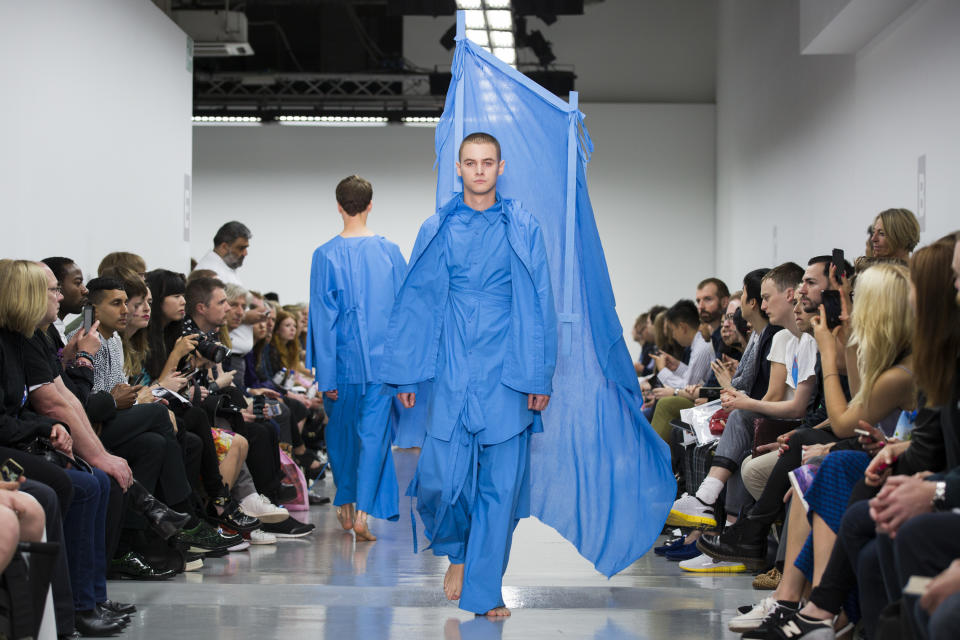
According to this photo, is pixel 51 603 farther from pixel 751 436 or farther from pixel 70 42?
pixel 70 42

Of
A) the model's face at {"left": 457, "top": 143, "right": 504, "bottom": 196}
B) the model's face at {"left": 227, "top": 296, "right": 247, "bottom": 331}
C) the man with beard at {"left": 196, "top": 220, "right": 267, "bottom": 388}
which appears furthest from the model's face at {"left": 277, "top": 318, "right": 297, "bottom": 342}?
the model's face at {"left": 457, "top": 143, "right": 504, "bottom": 196}

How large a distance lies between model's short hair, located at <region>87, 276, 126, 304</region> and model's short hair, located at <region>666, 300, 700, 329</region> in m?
3.64

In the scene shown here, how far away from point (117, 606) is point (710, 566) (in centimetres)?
206

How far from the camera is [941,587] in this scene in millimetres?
1954

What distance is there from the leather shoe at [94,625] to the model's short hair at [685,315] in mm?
4260

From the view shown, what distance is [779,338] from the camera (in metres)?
4.18

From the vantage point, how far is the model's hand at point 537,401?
11.1 feet

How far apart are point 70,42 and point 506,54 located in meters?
4.93

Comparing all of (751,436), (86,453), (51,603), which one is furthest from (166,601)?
(751,436)

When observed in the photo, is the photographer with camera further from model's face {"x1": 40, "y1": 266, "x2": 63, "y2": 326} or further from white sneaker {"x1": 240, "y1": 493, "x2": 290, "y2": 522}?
model's face {"x1": 40, "y1": 266, "x2": 63, "y2": 326}

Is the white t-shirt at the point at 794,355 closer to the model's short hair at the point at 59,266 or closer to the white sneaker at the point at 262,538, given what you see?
the white sneaker at the point at 262,538

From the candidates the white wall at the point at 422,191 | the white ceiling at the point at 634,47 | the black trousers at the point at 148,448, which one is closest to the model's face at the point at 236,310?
the black trousers at the point at 148,448

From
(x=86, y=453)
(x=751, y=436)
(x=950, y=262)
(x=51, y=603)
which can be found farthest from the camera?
(x=751, y=436)

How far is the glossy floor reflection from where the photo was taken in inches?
122
